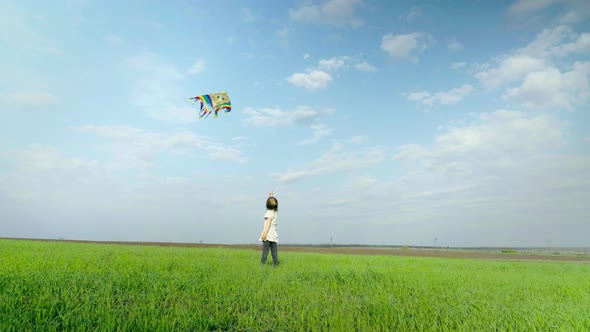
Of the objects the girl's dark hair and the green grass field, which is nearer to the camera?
the green grass field

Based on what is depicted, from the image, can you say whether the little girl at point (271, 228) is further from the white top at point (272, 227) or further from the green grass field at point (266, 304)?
the green grass field at point (266, 304)

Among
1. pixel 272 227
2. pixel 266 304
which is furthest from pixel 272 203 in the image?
pixel 266 304

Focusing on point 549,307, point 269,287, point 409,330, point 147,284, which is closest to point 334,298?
point 269,287

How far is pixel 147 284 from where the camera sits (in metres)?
7.05

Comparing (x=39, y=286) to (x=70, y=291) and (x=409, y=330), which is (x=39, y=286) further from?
(x=409, y=330)

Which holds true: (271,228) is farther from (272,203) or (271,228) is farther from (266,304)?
(266,304)

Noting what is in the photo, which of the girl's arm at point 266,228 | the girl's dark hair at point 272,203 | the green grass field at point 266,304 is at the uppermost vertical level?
the girl's dark hair at point 272,203

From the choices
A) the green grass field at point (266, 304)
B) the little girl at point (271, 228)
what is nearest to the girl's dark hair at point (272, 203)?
the little girl at point (271, 228)

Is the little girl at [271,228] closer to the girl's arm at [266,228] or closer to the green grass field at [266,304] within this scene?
the girl's arm at [266,228]

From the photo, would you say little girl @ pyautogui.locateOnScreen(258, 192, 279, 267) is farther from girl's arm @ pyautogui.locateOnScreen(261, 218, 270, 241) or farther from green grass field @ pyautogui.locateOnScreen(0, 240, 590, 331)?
green grass field @ pyautogui.locateOnScreen(0, 240, 590, 331)

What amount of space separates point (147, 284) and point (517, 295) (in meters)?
7.66

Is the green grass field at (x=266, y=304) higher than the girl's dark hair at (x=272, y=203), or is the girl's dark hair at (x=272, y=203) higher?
the girl's dark hair at (x=272, y=203)

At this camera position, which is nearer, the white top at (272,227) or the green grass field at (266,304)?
the green grass field at (266,304)

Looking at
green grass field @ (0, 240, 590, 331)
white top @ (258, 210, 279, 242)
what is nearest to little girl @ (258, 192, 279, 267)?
white top @ (258, 210, 279, 242)
